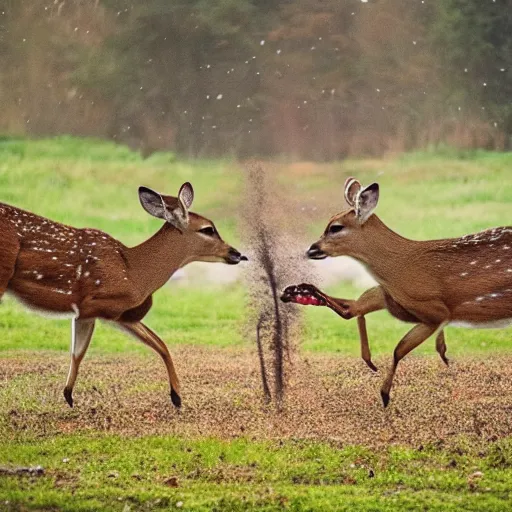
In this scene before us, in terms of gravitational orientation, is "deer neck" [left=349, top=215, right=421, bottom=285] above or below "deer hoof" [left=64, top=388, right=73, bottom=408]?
above

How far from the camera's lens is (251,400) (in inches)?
134

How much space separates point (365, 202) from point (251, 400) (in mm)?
760

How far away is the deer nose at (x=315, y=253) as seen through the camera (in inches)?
132

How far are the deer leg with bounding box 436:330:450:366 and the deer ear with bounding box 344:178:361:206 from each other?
532 millimetres

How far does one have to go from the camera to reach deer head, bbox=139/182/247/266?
133 inches

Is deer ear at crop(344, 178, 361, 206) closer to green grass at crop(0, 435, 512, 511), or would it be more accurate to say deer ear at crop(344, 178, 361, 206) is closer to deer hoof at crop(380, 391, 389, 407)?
deer hoof at crop(380, 391, 389, 407)

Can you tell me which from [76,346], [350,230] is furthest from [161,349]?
[350,230]

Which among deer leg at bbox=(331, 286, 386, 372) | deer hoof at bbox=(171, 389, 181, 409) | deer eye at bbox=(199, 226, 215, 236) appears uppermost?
deer eye at bbox=(199, 226, 215, 236)

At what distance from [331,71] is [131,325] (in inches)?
43.0

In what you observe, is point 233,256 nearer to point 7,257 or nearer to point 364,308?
point 364,308

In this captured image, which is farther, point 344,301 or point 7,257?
point 344,301

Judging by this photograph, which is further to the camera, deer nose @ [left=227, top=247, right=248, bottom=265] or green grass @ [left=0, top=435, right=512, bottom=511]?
deer nose @ [left=227, top=247, right=248, bottom=265]

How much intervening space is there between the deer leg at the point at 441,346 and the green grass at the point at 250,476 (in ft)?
0.92

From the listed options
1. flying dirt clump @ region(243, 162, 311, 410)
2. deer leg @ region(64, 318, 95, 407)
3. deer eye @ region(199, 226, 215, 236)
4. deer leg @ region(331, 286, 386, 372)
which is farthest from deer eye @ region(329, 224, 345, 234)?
deer leg @ region(64, 318, 95, 407)
